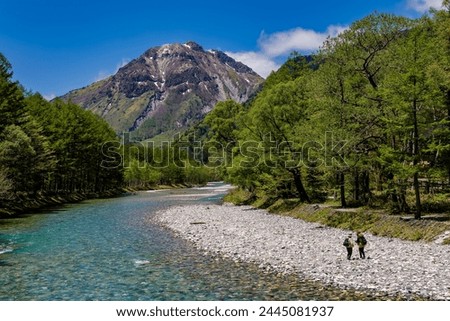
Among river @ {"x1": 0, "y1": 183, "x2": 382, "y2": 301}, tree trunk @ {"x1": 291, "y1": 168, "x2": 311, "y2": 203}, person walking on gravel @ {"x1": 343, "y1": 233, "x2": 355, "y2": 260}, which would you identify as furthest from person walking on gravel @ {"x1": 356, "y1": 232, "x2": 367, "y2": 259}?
tree trunk @ {"x1": 291, "y1": 168, "x2": 311, "y2": 203}

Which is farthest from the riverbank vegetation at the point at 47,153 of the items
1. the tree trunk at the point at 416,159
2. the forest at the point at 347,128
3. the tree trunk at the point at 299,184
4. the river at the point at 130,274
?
the tree trunk at the point at 416,159

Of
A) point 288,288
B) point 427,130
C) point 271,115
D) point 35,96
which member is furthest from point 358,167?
point 35,96

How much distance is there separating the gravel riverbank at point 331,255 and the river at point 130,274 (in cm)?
143

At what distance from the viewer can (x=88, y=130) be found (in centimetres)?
9512

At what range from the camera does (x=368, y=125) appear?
1480 inches

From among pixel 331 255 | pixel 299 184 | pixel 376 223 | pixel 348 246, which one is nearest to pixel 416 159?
pixel 376 223

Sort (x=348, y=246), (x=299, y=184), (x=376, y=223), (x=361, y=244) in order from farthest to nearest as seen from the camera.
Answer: (x=299, y=184) < (x=376, y=223) < (x=361, y=244) < (x=348, y=246)

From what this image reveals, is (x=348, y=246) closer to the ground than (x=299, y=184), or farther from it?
closer to the ground

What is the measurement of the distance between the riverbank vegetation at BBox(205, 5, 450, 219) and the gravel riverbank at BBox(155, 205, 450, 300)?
6809 mm

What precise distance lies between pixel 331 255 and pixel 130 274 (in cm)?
1192

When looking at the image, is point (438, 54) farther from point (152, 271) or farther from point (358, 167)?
point (152, 271)

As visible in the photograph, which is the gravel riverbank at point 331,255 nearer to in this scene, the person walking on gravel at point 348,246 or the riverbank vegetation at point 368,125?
the person walking on gravel at point 348,246

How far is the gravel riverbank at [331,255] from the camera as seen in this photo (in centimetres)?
1797

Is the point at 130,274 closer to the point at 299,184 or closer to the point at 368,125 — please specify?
the point at 368,125
